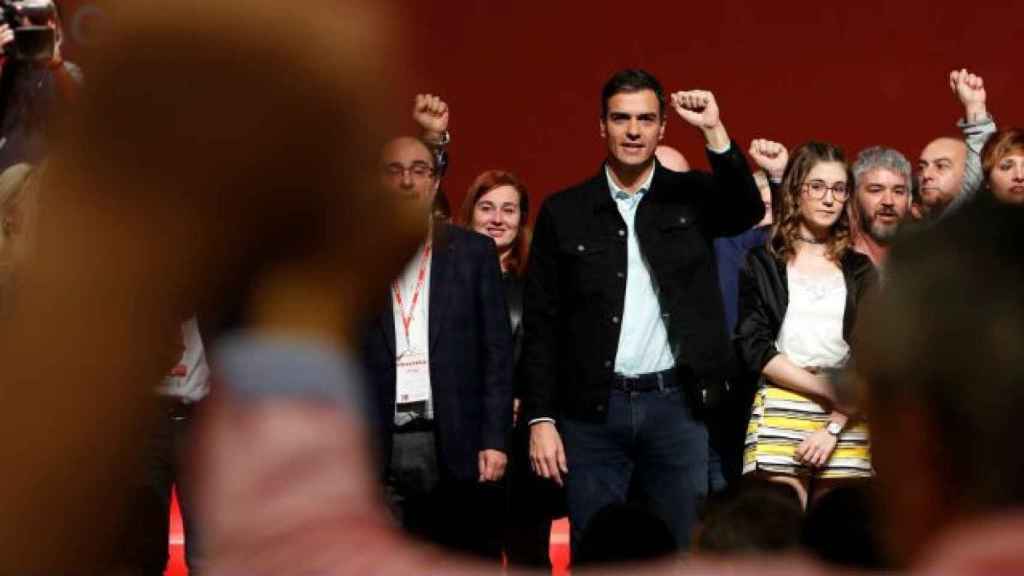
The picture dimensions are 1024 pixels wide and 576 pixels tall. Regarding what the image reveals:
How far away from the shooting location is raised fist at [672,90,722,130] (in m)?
5.08

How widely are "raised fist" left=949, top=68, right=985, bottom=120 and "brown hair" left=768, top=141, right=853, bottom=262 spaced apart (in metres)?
0.79

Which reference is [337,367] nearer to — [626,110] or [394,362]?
[394,362]

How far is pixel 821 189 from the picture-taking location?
512 cm

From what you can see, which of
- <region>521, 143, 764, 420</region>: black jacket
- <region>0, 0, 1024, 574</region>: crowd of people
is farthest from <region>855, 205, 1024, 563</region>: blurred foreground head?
<region>521, 143, 764, 420</region>: black jacket

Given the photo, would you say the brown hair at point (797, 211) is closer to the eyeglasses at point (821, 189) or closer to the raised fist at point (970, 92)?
the eyeglasses at point (821, 189)

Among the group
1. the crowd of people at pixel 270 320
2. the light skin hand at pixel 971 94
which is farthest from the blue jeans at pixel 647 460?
the crowd of people at pixel 270 320

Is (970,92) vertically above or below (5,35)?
below

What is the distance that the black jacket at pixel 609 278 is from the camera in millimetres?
4871

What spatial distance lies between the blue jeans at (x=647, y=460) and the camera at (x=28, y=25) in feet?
8.90

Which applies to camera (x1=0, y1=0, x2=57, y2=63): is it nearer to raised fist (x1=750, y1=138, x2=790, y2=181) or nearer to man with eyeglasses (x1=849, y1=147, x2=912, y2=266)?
raised fist (x1=750, y1=138, x2=790, y2=181)

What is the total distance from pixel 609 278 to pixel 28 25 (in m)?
2.73

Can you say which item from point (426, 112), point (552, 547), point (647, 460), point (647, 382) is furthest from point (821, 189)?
point (426, 112)

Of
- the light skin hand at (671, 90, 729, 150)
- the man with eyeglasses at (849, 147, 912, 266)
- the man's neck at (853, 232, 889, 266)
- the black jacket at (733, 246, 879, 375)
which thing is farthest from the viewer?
the man with eyeglasses at (849, 147, 912, 266)

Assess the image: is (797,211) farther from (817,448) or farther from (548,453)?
(548,453)
